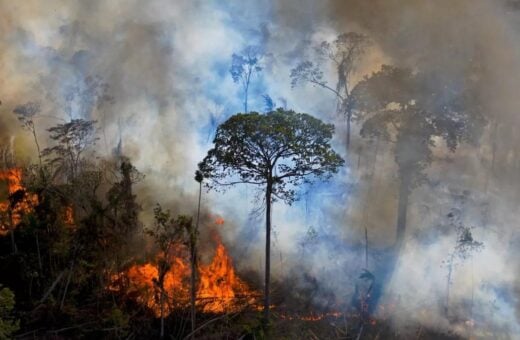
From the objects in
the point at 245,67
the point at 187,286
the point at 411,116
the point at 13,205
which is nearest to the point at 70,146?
the point at 13,205

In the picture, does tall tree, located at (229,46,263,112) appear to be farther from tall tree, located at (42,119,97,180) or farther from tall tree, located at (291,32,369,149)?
tall tree, located at (42,119,97,180)

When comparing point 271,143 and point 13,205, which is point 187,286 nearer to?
point 271,143

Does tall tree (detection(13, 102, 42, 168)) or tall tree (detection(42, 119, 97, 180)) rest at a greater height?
tall tree (detection(13, 102, 42, 168))

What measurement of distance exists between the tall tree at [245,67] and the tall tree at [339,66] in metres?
3.82

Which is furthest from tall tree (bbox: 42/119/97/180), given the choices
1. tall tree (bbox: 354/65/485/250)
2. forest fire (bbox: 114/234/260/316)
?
tall tree (bbox: 354/65/485/250)

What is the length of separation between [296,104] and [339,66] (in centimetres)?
525

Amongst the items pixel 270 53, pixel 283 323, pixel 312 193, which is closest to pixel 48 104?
pixel 270 53

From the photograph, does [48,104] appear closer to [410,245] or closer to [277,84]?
[277,84]

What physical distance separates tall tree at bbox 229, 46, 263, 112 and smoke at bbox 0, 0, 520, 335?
725 mm

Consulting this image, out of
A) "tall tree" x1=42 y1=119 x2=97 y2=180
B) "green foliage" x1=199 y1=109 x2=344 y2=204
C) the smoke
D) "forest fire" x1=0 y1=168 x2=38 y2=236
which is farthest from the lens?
"tall tree" x1=42 y1=119 x2=97 y2=180

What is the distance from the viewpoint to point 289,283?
29141 mm

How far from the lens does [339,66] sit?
42375 millimetres

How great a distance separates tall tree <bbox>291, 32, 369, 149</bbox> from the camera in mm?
41594

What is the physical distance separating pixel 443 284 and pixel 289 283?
981 cm
